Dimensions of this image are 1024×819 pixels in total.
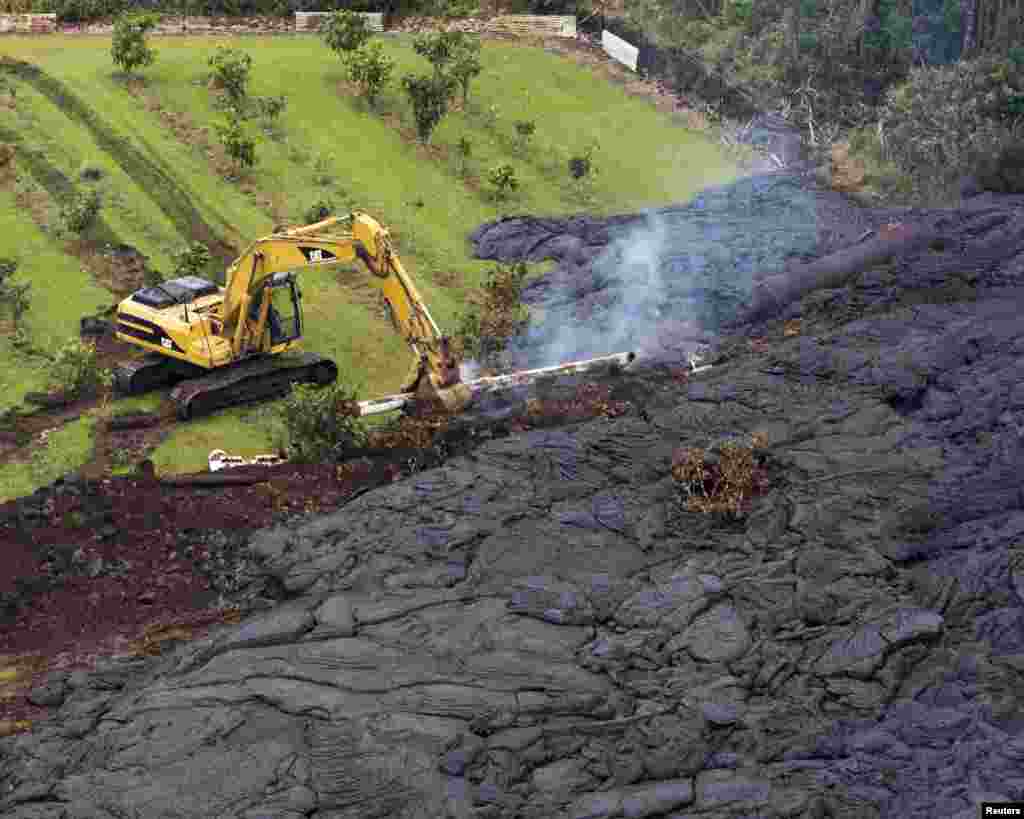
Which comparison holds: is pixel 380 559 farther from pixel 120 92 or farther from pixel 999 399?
pixel 120 92

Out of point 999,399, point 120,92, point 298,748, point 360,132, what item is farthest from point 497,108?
point 298,748

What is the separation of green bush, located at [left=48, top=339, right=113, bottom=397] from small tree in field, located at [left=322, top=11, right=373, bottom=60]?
66.4 ft

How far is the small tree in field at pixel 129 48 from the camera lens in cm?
4294

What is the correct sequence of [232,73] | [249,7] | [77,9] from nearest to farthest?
1. [232,73]
2. [77,9]
3. [249,7]

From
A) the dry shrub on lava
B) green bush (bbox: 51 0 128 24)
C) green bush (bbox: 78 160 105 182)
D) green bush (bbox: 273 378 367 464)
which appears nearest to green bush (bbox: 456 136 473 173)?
green bush (bbox: 78 160 105 182)

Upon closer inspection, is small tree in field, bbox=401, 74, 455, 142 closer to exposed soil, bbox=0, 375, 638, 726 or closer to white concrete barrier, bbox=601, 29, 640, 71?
white concrete barrier, bbox=601, 29, 640, 71

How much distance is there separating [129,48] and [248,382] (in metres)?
19.1

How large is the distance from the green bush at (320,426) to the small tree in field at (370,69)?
20.8 metres

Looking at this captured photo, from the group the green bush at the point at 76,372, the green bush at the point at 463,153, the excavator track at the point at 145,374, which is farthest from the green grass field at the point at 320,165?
the excavator track at the point at 145,374

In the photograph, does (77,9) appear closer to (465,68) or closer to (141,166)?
(141,166)

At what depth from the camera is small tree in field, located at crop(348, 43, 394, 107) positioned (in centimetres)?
4422

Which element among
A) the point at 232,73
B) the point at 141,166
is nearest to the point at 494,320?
the point at 141,166

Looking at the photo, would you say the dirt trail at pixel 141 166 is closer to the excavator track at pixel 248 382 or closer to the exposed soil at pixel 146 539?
the excavator track at pixel 248 382

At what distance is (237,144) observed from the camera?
39.2 m
